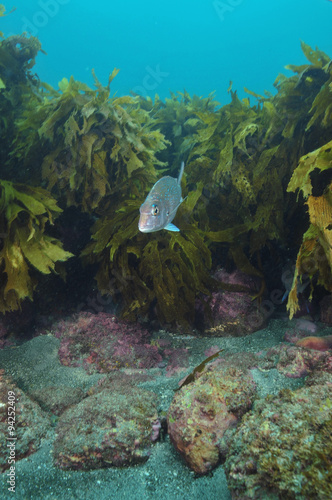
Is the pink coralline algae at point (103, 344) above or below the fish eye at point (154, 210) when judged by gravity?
below

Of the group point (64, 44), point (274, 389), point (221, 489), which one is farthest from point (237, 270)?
point (64, 44)

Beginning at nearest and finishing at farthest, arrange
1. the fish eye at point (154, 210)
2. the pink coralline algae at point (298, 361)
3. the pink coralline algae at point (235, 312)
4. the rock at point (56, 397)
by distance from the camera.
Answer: the fish eye at point (154, 210)
the pink coralline algae at point (298, 361)
the rock at point (56, 397)
the pink coralline algae at point (235, 312)

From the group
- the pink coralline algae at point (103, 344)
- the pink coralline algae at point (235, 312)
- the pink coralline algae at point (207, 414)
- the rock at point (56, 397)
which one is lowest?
the rock at point (56, 397)

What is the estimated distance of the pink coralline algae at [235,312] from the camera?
11.1 feet

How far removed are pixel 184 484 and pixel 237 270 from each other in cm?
261

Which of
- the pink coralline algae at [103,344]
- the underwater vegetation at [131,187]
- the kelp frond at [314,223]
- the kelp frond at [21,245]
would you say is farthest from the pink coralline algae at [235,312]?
Answer: the kelp frond at [21,245]

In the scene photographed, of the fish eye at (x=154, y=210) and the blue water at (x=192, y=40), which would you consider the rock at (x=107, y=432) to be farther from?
the blue water at (x=192, y=40)

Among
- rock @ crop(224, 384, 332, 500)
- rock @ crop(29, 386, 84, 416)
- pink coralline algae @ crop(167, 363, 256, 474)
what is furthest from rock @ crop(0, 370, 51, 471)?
rock @ crop(224, 384, 332, 500)

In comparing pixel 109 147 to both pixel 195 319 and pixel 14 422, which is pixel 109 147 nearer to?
pixel 195 319

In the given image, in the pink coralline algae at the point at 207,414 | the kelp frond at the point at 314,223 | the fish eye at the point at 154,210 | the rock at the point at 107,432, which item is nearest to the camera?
the pink coralline algae at the point at 207,414

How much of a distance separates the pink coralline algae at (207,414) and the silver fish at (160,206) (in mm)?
1131

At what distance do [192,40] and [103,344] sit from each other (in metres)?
109

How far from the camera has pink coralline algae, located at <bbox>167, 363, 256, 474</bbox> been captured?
1.55 metres

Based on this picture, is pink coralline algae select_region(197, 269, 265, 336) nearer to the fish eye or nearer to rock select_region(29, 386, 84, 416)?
rock select_region(29, 386, 84, 416)
